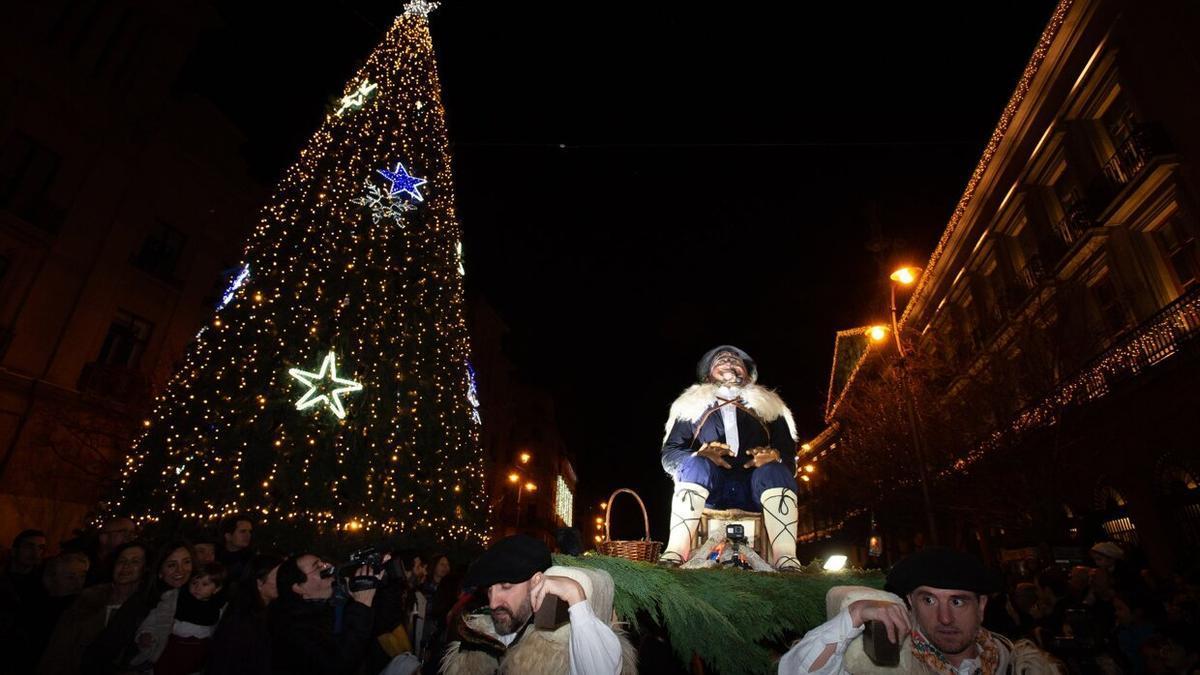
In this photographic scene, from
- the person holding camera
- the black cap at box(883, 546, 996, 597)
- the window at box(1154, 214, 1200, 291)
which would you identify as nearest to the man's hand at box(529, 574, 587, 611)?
the black cap at box(883, 546, 996, 597)

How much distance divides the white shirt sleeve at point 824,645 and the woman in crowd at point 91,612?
5228 millimetres

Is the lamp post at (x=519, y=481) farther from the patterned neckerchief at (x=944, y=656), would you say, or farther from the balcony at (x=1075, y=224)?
the patterned neckerchief at (x=944, y=656)

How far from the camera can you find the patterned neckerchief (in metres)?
2.34

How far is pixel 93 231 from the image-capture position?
16.2 metres

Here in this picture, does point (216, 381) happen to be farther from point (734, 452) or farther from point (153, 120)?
point (153, 120)

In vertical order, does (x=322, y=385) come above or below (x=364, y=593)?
above

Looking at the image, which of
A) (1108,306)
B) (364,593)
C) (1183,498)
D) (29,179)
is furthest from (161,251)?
(1108,306)

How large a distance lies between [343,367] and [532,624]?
7629 millimetres

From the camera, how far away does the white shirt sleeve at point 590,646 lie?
79.7 inches

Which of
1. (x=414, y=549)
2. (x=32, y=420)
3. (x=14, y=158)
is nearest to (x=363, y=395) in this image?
(x=414, y=549)

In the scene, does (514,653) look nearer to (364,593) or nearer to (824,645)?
(824,645)

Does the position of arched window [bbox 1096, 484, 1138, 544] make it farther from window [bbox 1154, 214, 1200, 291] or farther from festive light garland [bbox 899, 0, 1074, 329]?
festive light garland [bbox 899, 0, 1074, 329]

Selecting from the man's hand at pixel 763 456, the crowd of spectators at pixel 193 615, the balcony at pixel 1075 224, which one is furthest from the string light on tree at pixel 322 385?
the balcony at pixel 1075 224

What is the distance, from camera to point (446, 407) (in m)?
10.2
